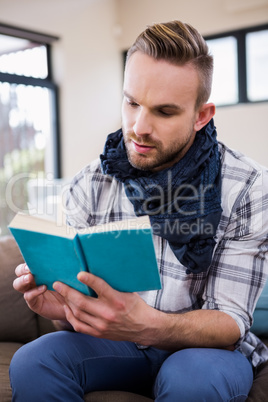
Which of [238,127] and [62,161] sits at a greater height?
[238,127]

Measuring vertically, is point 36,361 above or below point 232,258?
below

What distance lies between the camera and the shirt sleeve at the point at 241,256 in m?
1.04

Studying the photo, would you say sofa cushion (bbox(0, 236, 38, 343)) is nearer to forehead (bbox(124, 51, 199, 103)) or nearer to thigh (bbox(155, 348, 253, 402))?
thigh (bbox(155, 348, 253, 402))

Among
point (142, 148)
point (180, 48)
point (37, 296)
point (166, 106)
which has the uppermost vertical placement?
point (180, 48)

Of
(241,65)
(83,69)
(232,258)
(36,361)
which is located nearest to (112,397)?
(36,361)

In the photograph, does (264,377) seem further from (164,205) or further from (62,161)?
(62,161)

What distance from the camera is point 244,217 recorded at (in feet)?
3.57

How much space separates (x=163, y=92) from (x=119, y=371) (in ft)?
2.31

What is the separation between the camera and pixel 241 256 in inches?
41.6

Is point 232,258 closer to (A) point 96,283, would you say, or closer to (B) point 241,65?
(A) point 96,283

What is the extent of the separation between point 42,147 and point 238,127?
2.10m

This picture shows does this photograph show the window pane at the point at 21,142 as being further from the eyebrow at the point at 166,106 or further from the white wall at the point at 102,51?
the eyebrow at the point at 166,106

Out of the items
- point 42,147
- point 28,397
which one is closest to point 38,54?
point 42,147

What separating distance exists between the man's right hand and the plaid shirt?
0.80 feet
